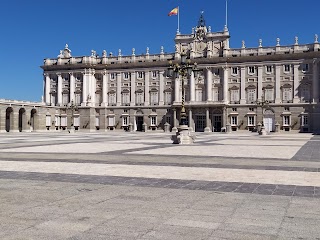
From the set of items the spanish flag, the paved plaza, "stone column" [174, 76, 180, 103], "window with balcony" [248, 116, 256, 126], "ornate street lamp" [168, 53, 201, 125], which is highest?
the spanish flag

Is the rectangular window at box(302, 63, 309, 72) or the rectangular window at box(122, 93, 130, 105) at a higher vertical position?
the rectangular window at box(302, 63, 309, 72)

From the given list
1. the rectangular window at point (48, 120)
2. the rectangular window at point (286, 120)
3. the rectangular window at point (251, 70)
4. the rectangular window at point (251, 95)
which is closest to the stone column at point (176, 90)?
the rectangular window at point (251, 95)

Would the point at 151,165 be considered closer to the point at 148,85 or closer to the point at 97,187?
the point at 97,187

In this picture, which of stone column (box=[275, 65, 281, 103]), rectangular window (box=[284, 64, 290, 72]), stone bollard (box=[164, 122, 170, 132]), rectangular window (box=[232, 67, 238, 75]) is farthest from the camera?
stone bollard (box=[164, 122, 170, 132])

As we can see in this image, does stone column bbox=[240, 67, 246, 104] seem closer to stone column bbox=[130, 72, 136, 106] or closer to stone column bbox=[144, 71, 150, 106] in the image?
stone column bbox=[144, 71, 150, 106]

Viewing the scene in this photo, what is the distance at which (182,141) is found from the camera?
94.9 ft

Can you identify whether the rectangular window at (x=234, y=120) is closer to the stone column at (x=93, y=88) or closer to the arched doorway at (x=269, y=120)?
the arched doorway at (x=269, y=120)

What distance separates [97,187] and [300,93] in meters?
64.2

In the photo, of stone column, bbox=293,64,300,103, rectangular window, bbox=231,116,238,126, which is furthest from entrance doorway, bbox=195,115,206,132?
stone column, bbox=293,64,300,103

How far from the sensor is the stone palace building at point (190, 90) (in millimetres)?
67312

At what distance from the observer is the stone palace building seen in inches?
2650

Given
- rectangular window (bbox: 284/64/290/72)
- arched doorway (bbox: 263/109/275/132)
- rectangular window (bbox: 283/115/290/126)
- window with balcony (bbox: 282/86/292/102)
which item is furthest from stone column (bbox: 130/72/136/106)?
rectangular window (bbox: 283/115/290/126)

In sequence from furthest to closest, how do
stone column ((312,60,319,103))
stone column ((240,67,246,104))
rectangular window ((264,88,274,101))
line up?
stone column ((240,67,246,104)), rectangular window ((264,88,274,101)), stone column ((312,60,319,103))

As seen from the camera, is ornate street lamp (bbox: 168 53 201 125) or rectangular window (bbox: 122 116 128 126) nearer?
ornate street lamp (bbox: 168 53 201 125)
